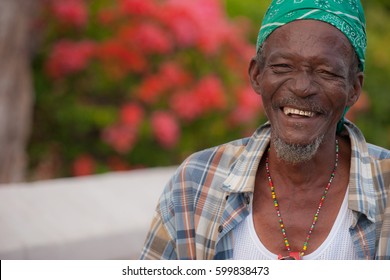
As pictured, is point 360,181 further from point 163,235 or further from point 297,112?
point 163,235

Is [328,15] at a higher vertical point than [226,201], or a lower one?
higher

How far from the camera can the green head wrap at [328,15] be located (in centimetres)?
243

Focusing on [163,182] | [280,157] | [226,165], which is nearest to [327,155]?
[280,157]

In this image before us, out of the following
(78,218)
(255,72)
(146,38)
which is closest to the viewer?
(255,72)

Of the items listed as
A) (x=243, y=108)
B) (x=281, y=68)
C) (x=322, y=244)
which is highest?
(x=243, y=108)

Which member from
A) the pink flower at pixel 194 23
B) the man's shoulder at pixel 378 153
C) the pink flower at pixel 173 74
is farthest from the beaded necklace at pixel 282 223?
the pink flower at pixel 194 23

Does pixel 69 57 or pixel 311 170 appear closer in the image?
pixel 311 170

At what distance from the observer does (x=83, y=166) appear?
6.66 meters

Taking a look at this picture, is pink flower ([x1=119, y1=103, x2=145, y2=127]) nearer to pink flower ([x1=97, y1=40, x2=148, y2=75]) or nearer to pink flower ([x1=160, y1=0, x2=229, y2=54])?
pink flower ([x1=97, y1=40, x2=148, y2=75])

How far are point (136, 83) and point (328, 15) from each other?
432 cm

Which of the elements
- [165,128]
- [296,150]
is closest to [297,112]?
[296,150]

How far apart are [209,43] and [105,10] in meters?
0.91

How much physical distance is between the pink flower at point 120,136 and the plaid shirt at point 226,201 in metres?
3.72

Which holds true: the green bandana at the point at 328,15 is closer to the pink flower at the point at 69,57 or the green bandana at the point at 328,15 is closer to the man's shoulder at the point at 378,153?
the man's shoulder at the point at 378,153
